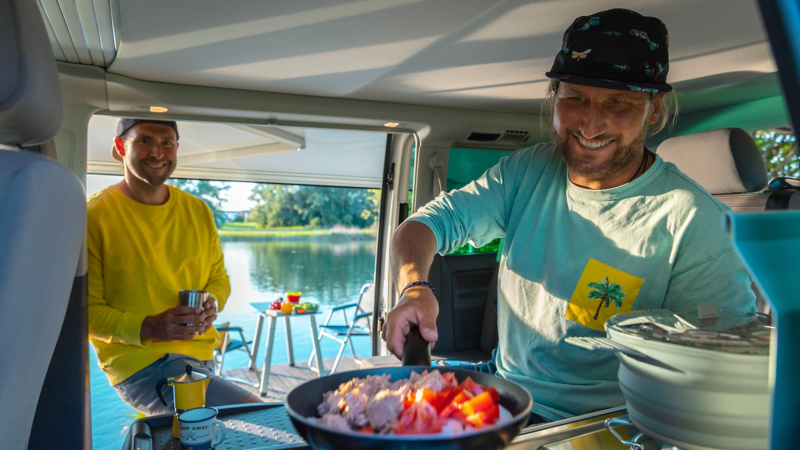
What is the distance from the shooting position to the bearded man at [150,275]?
2322mm

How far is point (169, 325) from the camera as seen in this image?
7.50ft

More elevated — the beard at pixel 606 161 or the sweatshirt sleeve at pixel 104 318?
the beard at pixel 606 161

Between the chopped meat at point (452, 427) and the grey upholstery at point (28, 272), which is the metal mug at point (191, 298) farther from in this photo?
the chopped meat at point (452, 427)

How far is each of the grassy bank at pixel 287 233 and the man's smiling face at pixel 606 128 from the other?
901 centimetres

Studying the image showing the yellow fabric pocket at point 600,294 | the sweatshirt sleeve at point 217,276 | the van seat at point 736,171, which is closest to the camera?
the yellow fabric pocket at point 600,294

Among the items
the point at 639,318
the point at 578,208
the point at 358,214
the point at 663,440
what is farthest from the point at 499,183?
the point at 358,214

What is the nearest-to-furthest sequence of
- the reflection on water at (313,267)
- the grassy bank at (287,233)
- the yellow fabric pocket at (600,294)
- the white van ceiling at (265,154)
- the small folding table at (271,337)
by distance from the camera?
the yellow fabric pocket at (600,294), the white van ceiling at (265,154), the small folding table at (271,337), the grassy bank at (287,233), the reflection on water at (313,267)

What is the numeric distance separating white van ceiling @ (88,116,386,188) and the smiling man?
2.31 m

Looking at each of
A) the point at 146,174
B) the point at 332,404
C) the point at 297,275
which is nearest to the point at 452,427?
the point at 332,404

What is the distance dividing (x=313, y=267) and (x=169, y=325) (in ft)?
35.5

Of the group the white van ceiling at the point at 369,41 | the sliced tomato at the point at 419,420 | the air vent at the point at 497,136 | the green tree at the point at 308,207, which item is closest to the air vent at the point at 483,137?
the air vent at the point at 497,136

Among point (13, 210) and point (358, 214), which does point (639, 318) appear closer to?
point (13, 210)

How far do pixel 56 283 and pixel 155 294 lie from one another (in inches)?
60.0

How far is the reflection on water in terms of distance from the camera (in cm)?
1178
